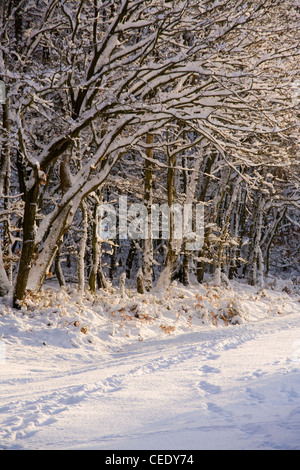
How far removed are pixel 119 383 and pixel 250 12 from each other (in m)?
6.86

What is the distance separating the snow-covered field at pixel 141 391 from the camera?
107 inches

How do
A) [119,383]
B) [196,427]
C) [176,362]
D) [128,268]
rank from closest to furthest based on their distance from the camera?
[196,427]
[119,383]
[176,362]
[128,268]

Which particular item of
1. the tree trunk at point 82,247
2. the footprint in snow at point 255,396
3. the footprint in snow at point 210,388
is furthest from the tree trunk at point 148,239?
the footprint in snow at point 255,396

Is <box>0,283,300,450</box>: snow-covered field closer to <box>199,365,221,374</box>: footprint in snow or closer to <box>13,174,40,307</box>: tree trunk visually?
<box>199,365,221,374</box>: footprint in snow

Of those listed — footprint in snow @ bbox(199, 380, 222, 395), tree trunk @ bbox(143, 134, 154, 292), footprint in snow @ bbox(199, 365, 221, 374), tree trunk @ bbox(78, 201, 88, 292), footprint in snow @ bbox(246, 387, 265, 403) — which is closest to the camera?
footprint in snow @ bbox(246, 387, 265, 403)

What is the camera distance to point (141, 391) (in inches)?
148

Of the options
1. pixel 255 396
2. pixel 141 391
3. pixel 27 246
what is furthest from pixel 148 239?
pixel 255 396

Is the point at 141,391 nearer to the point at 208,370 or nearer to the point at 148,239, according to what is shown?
the point at 208,370

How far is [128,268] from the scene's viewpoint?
2353 cm

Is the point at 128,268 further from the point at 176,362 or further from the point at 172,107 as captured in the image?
the point at 176,362

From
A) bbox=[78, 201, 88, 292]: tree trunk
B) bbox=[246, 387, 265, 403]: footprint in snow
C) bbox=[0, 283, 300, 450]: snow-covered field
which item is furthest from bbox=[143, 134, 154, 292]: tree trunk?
bbox=[246, 387, 265, 403]: footprint in snow

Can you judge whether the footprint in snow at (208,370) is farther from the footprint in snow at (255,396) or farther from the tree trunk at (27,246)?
the tree trunk at (27,246)

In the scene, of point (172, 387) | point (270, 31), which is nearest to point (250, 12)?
point (270, 31)

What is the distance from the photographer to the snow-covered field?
2719 millimetres
